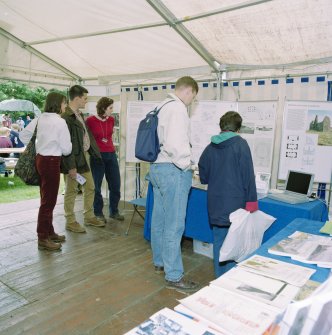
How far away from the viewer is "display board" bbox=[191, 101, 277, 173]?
142 inches

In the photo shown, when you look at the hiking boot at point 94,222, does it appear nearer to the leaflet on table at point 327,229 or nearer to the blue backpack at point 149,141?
the blue backpack at point 149,141

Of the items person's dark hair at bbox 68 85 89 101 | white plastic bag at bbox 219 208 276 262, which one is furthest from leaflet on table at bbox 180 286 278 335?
person's dark hair at bbox 68 85 89 101

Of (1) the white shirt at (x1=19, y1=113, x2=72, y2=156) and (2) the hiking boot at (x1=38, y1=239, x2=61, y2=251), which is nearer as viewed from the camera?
(1) the white shirt at (x1=19, y1=113, x2=72, y2=156)

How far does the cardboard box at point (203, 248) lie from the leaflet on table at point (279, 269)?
6.28 feet

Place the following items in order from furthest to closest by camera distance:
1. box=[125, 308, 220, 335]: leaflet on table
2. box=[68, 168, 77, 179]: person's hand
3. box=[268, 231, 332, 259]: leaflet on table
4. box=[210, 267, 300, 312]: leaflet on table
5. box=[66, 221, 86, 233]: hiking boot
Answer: box=[66, 221, 86, 233]: hiking boot, box=[68, 168, 77, 179]: person's hand, box=[268, 231, 332, 259]: leaflet on table, box=[210, 267, 300, 312]: leaflet on table, box=[125, 308, 220, 335]: leaflet on table

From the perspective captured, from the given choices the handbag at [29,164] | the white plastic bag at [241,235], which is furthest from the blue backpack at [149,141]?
the handbag at [29,164]

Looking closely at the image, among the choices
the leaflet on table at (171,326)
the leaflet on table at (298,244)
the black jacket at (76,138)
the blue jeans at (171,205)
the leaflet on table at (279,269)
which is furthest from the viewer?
the black jacket at (76,138)

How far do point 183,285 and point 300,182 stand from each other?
141 cm

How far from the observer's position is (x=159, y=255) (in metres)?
Answer: 2.81

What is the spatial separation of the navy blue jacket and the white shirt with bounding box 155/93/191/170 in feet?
0.66

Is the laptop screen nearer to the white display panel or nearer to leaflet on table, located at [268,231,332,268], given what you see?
the white display panel

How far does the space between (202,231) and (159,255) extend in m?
0.55

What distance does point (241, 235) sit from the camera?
2285 millimetres

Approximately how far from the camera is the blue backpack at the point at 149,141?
2.37 meters
